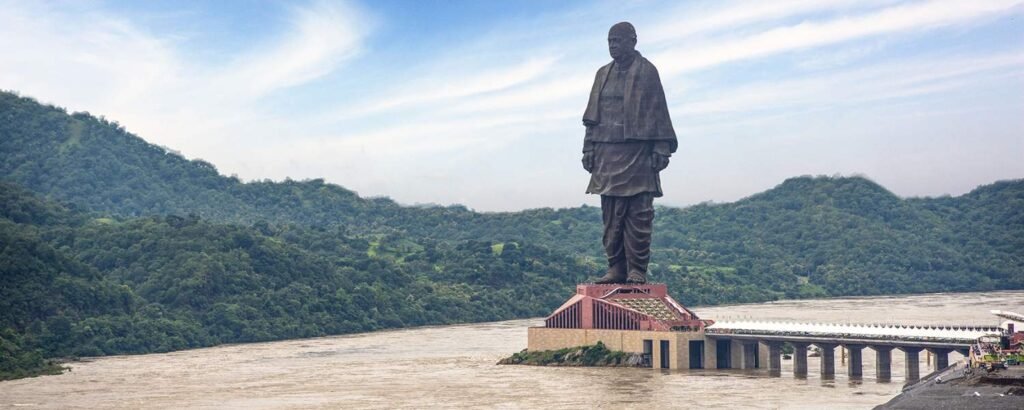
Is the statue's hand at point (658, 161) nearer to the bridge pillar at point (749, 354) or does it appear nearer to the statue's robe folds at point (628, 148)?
the statue's robe folds at point (628, 148)

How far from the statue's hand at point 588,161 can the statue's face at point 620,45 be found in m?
7.40

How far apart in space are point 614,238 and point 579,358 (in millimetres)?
9516

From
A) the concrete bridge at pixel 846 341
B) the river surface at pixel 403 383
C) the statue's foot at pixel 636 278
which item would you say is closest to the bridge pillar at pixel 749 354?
the concrete bridge at pixel 846 341

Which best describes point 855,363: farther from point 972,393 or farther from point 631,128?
point 972,393

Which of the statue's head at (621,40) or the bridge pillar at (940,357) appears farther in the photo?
the statue's head at (621,40)

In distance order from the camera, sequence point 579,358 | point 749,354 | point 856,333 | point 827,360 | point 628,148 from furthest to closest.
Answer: point 628,148, point 579,358, point 749,354, point 827,360, point 856,333

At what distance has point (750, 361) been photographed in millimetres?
109188

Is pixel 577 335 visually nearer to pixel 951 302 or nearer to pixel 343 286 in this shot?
pixel 343 286

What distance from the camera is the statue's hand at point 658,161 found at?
114 m

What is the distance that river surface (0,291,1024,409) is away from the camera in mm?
89312

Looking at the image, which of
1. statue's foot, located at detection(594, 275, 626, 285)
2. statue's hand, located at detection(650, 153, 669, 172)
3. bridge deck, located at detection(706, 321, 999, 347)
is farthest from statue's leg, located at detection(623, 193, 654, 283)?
bridge deck, located at detection(706, 321, 999, 347)

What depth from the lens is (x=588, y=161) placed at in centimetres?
11781

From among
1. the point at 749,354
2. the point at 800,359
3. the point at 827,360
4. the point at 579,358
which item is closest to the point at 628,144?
the point at 579,358

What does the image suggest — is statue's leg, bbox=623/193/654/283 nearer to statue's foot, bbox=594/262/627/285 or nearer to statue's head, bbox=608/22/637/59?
statue's foot, bbox=594/262/627/285
